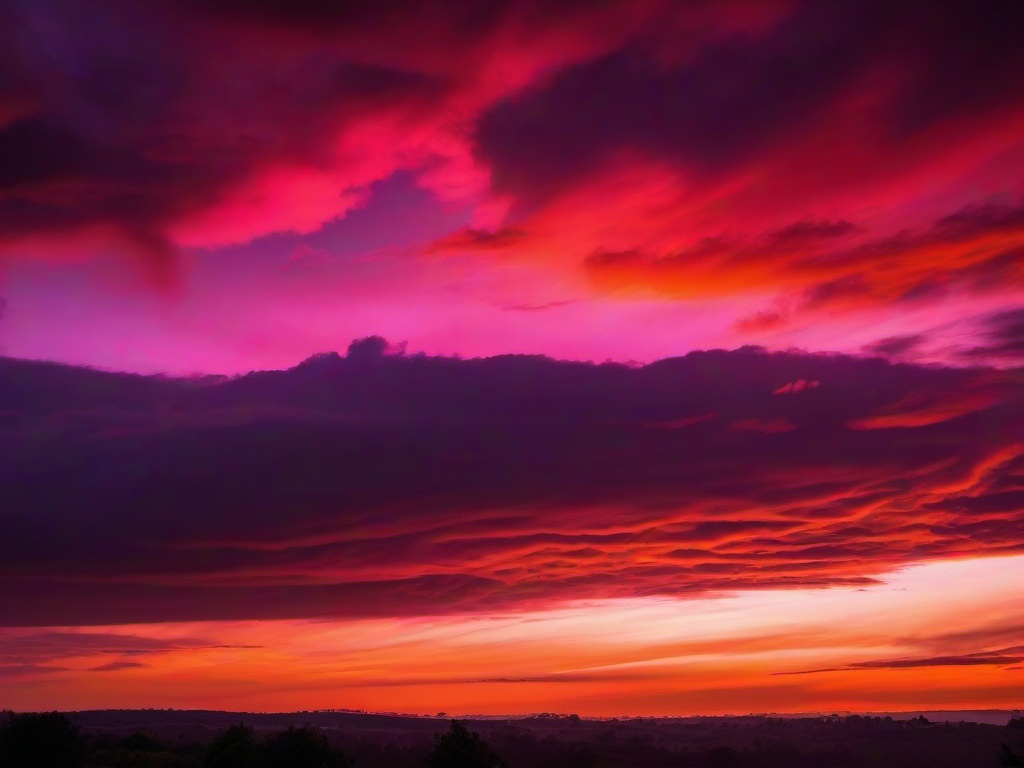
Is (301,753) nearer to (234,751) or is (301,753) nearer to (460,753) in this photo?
(234,751)

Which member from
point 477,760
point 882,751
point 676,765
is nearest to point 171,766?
point 477,760

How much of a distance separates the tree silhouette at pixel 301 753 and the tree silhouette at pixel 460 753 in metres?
6.69

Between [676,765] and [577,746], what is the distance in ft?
65.9

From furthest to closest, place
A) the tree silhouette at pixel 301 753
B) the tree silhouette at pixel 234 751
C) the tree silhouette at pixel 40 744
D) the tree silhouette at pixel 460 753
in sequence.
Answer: the tree silhouette at pixel 234 751
the tree silhouette at pixel 460 753
the tree silhouette at pixel 301 753
the tree silhouette at pixel 40 744

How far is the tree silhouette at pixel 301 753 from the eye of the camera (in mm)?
67125

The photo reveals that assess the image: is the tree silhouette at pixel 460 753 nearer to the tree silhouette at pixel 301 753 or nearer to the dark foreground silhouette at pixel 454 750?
the dark foreground silhouette at pixel 454 750

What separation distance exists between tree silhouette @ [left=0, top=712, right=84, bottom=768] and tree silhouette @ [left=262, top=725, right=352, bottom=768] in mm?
13060

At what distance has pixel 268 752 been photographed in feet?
227

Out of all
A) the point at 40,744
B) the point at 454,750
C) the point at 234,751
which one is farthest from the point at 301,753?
the point at 40,744

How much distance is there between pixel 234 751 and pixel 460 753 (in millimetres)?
17232

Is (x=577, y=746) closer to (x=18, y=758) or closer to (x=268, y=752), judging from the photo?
(x=268, y=752)

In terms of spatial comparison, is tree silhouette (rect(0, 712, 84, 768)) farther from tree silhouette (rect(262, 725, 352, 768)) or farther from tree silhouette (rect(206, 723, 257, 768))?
tree silhouette (rect(262, 725, 352, 768))

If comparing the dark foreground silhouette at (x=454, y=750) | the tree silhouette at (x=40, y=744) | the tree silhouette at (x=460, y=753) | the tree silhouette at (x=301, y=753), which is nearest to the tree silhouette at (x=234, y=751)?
the dark foreground silhouette at (x=454, y=750)

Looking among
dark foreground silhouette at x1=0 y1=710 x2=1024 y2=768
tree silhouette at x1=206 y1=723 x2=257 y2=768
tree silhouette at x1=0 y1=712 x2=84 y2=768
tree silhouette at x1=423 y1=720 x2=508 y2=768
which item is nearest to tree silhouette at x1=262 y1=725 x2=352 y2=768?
dark foreground silhouette at x1=0 y1=710 x2=1024 y2=768
